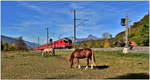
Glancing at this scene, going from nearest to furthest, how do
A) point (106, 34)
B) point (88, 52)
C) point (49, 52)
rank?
point (88, 52) < point (49, 52) < point (106, 34)

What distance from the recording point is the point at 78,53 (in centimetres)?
2028

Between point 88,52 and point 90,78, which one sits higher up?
point 88,52

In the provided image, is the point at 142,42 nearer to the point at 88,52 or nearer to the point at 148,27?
the point at 148,27

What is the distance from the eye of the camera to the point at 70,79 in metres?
13.2

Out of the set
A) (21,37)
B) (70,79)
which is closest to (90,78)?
(70,79)

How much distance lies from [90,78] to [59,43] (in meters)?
73.2

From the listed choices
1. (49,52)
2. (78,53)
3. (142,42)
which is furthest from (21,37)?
(78,53)

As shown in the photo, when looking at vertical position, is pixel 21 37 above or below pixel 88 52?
above

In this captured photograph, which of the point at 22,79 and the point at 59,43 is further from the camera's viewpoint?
the point at 59,43

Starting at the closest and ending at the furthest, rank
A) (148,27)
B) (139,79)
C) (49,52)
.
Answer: (139,79) → (49,52) → (148,27)

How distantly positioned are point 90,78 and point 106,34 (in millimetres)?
140716

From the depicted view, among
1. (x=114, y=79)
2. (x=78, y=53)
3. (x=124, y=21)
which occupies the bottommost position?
(x=114, y=79)

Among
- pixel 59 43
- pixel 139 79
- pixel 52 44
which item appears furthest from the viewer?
pixel 52 44

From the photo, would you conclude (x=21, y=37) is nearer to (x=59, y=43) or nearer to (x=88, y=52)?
(x=59, y=43)
